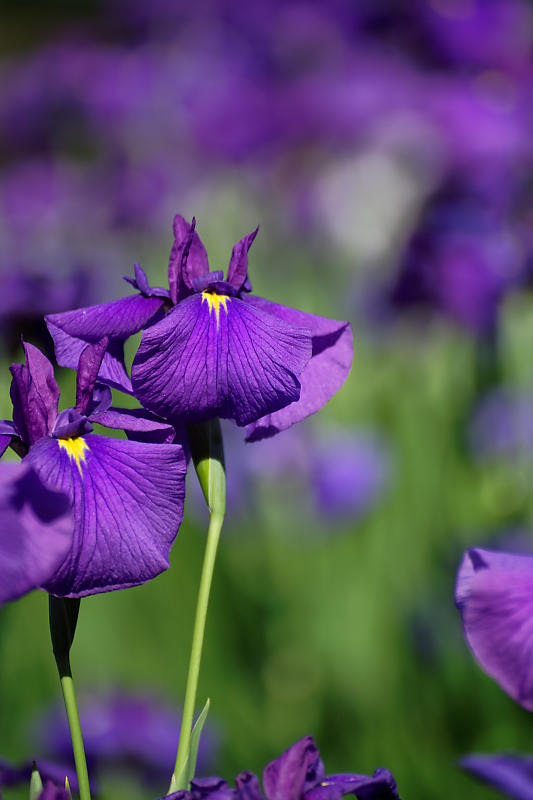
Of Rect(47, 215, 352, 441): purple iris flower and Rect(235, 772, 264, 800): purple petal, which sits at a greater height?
Rect(47, 215, 352, 441): purple iris flower

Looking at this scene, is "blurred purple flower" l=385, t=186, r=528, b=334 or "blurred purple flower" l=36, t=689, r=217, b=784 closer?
"blurred purple flower" l=36, t=689, r=217, b=784

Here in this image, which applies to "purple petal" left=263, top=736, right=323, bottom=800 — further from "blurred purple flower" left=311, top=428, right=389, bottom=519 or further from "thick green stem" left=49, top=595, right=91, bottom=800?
"blurred purple flower" left=311, top=428, right=389, bottom=519

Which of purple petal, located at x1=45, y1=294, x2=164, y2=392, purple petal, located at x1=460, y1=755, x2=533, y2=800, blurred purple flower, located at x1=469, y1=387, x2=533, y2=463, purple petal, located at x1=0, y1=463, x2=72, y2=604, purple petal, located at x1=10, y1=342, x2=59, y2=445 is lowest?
purple petal, located at x1=460, y1=755, x2=533, y2=800

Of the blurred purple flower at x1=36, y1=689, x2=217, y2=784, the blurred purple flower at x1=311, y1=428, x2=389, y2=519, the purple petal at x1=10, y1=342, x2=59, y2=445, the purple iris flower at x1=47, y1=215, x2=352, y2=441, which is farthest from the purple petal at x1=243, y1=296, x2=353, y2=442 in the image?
the blurred purple flower at x1=311, y1=428, x2=389, y2=519

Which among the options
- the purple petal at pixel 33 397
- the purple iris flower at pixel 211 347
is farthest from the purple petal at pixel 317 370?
the purple petal at pixel 33 397

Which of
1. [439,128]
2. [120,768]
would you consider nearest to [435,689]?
[120,768]

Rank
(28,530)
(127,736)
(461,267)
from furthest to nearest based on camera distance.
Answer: (461,267), (127,736), (28,530)

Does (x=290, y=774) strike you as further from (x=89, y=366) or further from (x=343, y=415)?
(x=343, y=415)

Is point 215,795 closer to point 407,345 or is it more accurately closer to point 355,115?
point 407,345

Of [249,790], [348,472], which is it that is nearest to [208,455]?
[249,790]
